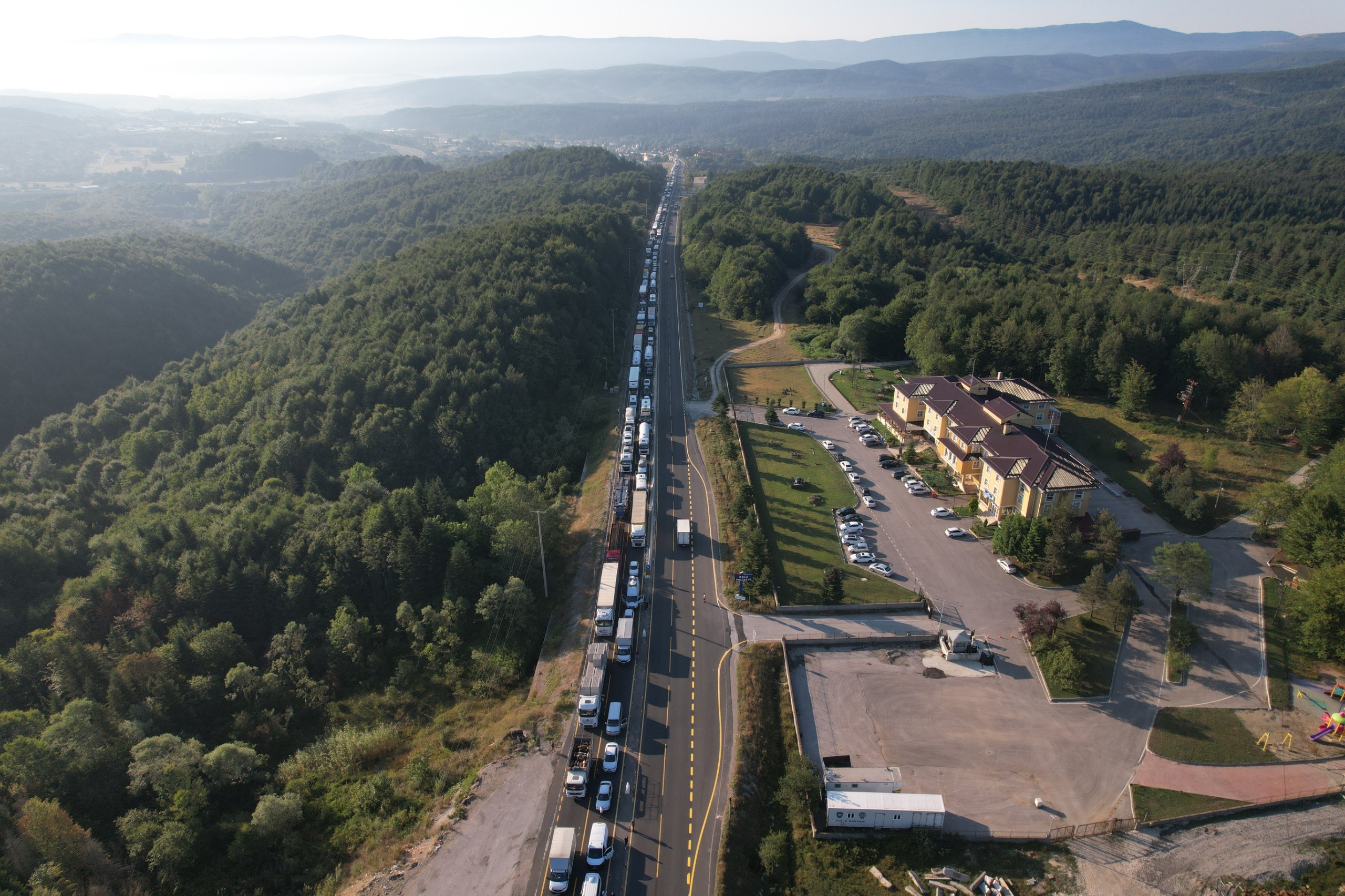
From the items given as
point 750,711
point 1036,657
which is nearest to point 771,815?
point 750,711

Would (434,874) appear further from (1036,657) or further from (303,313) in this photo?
(303,313)

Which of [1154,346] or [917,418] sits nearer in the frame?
[917,418]

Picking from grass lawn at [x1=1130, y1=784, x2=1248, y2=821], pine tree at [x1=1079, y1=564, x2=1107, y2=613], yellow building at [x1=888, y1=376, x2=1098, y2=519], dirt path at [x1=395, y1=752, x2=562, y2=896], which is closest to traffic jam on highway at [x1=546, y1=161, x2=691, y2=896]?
dirt path at [x1=395, y1=752, x2=562, y2=896]

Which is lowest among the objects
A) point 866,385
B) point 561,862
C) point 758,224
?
point 561,862

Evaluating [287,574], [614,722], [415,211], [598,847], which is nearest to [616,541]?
[614,722]

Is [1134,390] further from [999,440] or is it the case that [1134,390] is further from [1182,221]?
[1182,221]

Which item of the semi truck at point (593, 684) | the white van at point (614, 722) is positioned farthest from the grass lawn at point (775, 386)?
the white van at point (614, 722)

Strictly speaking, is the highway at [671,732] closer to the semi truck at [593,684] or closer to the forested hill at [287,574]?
A: the semi truck at [593,684]

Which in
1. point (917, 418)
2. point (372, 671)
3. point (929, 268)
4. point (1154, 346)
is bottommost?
point (372, 671)
